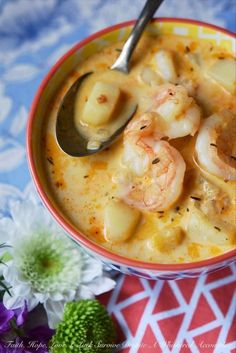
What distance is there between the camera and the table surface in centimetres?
186

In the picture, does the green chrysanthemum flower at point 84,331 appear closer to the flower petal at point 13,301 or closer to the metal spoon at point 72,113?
the flower petal at point 13,301

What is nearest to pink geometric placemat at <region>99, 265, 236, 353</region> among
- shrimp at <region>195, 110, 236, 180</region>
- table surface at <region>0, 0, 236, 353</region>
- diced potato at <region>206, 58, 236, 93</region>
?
table surface at <region>0, 0, 236, 353</region>

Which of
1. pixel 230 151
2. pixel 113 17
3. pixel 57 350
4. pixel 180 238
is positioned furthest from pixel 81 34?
pixel 57 350

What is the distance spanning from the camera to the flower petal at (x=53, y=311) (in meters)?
1.83

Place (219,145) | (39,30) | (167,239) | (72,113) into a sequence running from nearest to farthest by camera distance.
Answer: (167,239)
(219,145)
(72,113)
(39,30)

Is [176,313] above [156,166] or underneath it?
underneath

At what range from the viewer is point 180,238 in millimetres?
1752

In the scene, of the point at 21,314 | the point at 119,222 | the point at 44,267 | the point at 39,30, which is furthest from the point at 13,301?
the point at 39,30

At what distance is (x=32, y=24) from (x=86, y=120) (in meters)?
0.71

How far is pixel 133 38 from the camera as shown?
208cm

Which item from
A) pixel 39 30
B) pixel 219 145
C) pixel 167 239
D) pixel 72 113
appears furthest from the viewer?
pixel 39 30

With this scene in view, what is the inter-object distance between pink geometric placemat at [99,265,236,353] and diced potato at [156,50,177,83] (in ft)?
2.13

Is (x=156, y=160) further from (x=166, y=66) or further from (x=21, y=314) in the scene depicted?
(x=21, y=314)

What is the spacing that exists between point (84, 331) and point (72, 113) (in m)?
0.68
